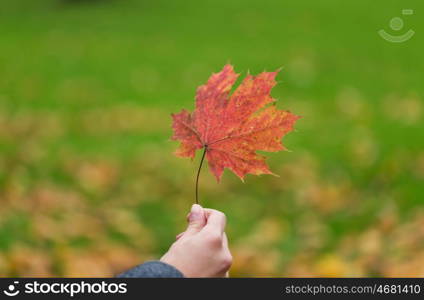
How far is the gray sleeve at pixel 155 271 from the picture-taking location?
1100 mm

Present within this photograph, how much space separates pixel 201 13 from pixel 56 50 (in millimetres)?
3082

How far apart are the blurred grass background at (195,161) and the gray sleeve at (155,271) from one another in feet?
3.62

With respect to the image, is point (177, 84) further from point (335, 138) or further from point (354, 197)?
point (354, 197)

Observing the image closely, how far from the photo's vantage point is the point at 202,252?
3.84ft

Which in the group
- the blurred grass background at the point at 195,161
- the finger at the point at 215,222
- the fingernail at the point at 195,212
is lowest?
the finger at the point at 215,222

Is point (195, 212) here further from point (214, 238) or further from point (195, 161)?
point (195, 161)

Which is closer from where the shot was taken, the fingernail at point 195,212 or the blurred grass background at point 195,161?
the fingernail at point 195,212

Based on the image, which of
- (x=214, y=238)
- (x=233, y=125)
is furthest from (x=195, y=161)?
(x=214, y=238)

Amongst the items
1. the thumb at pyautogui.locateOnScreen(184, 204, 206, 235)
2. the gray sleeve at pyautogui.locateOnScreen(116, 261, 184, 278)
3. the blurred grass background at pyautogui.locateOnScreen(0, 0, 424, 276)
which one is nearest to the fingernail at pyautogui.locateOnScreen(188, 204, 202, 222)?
the thumb at pyautogui.locateOnScreen(184, 204, 206, 235)

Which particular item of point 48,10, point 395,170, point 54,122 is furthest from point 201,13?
point 395,170

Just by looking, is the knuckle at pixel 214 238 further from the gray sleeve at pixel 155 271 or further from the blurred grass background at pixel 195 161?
the blurred grass background at pixel 195 161

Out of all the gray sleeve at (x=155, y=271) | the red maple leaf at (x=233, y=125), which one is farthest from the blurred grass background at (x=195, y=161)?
the gray sleeve at (x=155, y=271)

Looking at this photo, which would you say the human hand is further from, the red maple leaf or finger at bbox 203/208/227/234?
the red maple leaf

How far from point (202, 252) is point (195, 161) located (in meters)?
3.43
